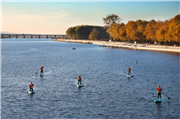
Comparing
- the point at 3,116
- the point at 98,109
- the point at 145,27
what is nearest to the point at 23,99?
the point at 3,116

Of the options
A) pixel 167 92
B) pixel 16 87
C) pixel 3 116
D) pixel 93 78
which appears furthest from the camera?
pixel 93 78

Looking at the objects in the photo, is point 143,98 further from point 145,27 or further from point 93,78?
point 145,27

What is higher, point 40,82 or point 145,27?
point 145,27

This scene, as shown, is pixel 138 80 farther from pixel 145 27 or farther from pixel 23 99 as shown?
pixel 145 27

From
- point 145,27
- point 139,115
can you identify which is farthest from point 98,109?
point 145,27

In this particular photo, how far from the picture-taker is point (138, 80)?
52.2 metres

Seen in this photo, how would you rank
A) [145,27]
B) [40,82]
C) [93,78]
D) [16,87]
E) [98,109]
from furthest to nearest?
[145,27], [93,78], [40,82], [16,87], [98,109]

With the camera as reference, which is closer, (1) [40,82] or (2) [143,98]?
(2) [143,98]

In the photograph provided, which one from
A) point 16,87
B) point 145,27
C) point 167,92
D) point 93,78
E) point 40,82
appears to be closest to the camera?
point 167,92

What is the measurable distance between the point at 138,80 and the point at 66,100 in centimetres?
2209

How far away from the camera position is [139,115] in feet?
97.5

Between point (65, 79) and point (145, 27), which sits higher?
point (145, 27)

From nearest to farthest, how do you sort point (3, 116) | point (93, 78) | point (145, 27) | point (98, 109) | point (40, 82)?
point (3, 116) → point (98, 109) → point (40, 82) → point (93, 78) → point (145, 27)

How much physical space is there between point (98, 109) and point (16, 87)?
67.2 feet
